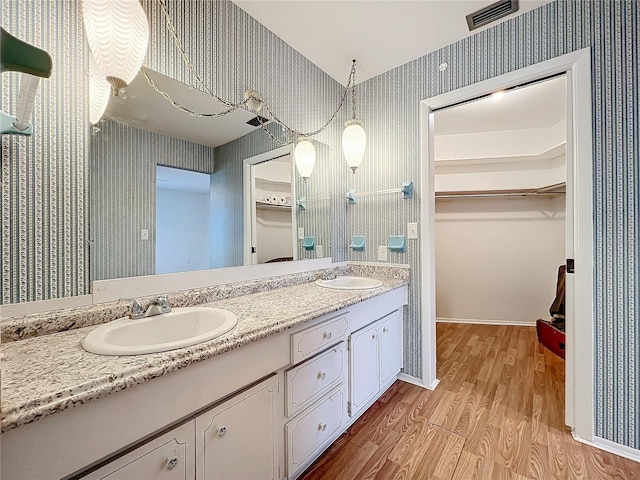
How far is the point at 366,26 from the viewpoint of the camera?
5.61 feet

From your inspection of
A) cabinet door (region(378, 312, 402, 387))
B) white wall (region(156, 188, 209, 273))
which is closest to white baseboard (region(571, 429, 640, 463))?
cabinet door (region(378, 312, 402, 387))

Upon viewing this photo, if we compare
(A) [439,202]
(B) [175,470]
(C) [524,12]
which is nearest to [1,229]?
(B) [175,470]

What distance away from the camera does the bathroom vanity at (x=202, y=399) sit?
604mm

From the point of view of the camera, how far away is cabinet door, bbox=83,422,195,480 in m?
0.70

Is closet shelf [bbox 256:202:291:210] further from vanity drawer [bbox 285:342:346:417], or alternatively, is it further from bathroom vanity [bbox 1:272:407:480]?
vanity drawer [bbox 285:342:346:417]

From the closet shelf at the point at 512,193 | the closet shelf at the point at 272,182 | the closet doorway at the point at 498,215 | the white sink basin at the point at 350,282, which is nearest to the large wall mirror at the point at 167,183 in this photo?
the closet shelf at the point at 272,182

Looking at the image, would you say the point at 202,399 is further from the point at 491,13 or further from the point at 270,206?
the point at 491,13

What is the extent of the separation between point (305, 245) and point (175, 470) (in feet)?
4.66

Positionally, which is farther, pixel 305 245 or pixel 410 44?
pixel 305 245

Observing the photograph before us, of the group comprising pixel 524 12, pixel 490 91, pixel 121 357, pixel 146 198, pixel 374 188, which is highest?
pixel 524 12

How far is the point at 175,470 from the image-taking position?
2.62 feet

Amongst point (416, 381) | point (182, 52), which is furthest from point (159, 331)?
point (416, 381)

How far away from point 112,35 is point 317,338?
1388 millimetres

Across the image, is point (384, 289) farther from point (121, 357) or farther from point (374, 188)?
point (121, 357)
